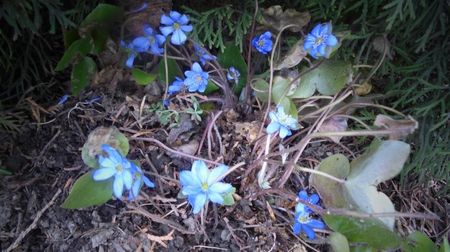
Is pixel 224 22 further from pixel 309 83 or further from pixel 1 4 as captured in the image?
pixel 1 4

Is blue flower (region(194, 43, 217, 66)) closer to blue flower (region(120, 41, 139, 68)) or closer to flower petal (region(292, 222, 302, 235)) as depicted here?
blue flower (region(120, 41, 139, 68))

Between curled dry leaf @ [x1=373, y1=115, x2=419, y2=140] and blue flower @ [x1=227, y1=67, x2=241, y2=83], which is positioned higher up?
curled dry leaf @ [x1=373, y1=115, x2=419, y2=140]

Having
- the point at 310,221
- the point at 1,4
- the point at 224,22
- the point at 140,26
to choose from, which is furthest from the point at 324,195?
the point at 1,4

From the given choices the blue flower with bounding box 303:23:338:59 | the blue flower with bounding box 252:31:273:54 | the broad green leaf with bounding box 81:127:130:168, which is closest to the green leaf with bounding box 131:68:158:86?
the broad green leaf with bounding box 81:127:130:168

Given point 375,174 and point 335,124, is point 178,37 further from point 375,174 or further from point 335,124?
point 375,174

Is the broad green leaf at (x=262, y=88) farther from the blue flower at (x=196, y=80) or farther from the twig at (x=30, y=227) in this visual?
the twig at (x=30, y=227)
